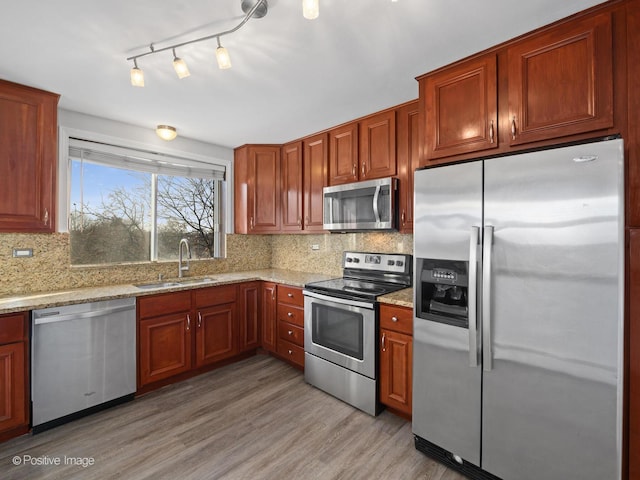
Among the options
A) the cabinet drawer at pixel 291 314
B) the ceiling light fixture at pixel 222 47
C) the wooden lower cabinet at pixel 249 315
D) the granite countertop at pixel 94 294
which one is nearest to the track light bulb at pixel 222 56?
the ceiling light fixture at pixel 222 47

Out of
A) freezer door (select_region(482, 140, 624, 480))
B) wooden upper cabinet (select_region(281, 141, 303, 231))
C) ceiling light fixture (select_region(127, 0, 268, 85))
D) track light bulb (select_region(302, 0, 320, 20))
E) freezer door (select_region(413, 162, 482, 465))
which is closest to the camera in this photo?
track light bulb (select_region(302, 0, 320, 20))

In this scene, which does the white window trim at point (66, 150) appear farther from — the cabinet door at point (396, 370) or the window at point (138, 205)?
the cabinet door at point (396, 370)

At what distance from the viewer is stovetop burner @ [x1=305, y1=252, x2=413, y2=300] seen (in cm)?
255

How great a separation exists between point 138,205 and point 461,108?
3.17 m

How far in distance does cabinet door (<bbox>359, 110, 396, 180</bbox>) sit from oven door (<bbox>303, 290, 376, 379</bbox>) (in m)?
1.19

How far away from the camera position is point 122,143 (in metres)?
3.04

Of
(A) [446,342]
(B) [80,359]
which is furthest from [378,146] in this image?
(B) [80,359]

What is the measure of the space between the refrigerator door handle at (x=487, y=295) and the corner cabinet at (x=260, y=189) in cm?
249

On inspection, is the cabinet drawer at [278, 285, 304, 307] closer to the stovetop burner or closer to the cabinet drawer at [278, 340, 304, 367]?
the stovetop burner

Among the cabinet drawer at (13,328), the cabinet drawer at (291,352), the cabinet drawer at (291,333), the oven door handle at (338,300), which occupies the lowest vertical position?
the cabinet drawer at (291,352)

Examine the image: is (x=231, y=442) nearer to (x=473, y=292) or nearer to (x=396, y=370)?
(x=396, y=370)

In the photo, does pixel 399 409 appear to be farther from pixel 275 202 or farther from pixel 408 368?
pixel 275 202

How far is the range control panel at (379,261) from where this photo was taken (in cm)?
283

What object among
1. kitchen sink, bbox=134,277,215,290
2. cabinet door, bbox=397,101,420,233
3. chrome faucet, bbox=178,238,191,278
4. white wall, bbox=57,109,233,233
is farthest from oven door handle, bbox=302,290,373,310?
white wall, bbox=57,109,233,233
